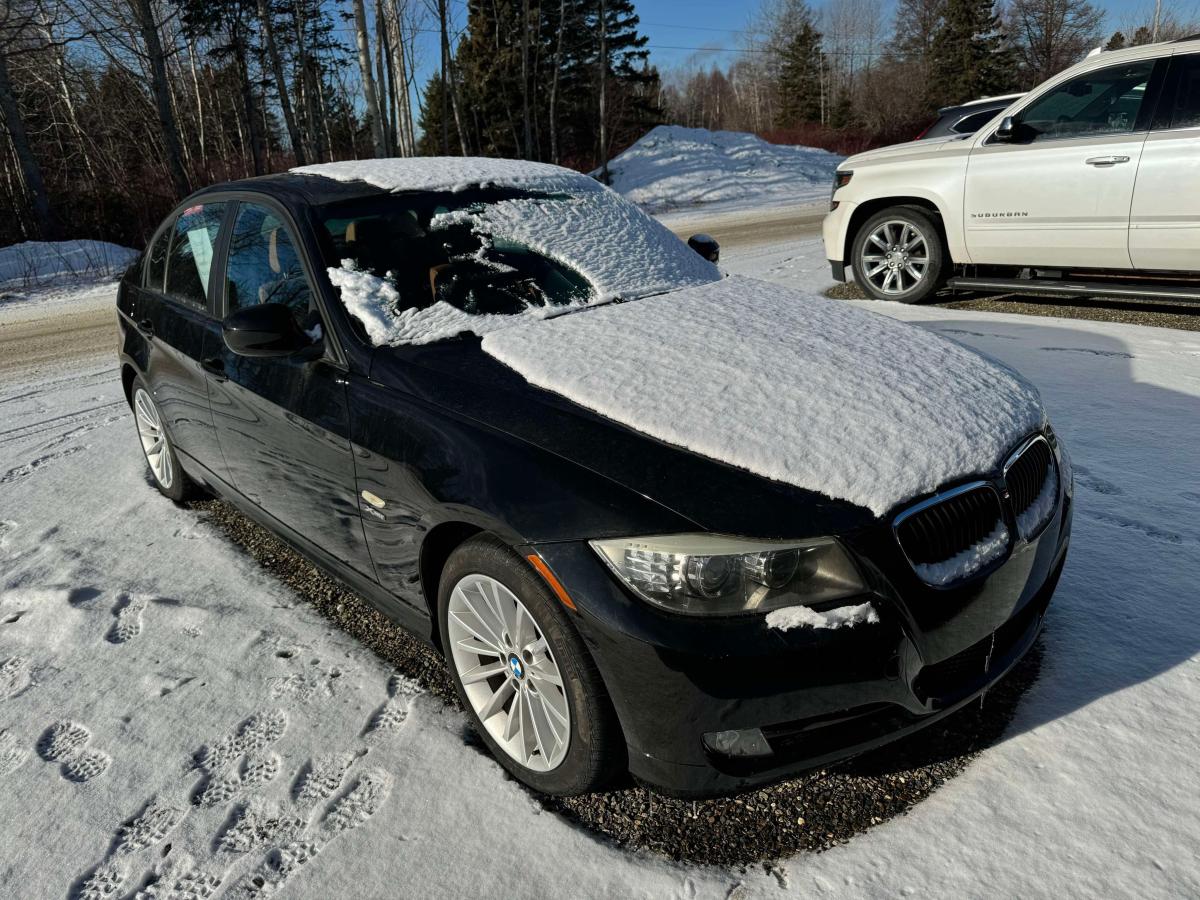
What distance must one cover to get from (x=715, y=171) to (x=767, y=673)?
28.6 m

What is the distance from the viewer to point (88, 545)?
3.62 metres

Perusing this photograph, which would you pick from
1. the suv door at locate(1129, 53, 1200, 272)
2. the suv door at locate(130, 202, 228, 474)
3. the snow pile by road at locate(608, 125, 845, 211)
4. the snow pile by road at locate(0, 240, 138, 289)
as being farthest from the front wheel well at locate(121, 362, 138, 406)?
the snow pile by road at locate(608, 125, 845, 211)

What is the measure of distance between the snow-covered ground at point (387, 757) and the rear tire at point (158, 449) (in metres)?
0.39

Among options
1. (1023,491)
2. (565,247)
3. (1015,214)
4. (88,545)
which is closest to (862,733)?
(1023,491)

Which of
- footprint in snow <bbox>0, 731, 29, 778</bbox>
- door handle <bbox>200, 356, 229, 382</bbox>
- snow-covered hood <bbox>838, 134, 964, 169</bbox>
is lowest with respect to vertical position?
footprint in snow <bbox>0, 731, 29, 778</bbox>

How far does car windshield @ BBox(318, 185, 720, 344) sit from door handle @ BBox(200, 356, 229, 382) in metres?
0.74

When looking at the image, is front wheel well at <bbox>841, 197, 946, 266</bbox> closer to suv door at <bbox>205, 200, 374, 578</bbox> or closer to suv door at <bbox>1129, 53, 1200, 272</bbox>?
suv door at <bbox>1129, 53, 1200, 272</bbox>

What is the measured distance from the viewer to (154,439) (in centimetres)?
416

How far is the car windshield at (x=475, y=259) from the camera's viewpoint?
2641mm

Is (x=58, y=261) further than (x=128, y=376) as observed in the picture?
Yes

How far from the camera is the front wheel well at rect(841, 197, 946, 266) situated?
269 inches

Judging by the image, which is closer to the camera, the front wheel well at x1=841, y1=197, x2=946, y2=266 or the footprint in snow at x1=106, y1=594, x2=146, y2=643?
the footprint in snow at x1=106, y1=594, x2=146, y2=643

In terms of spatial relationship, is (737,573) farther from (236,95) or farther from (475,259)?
(236,95)

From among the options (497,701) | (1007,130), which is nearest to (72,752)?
(497,701)
